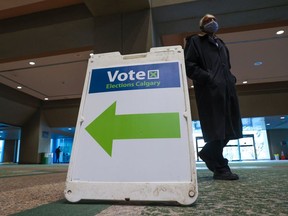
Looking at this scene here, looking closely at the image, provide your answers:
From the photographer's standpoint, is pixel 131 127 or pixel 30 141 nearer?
pixel 131 127

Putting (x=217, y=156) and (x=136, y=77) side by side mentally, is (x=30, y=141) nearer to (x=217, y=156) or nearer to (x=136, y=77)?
(x=217, y=156)

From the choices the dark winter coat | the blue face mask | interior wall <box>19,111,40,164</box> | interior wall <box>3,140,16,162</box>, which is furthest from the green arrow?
interior wall <box>3,140,16,162</box>

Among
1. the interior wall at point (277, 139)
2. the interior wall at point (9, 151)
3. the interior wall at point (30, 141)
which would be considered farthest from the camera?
the interior wall at point (9, 151)

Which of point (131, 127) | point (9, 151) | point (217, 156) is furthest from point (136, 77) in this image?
point (9, 151)

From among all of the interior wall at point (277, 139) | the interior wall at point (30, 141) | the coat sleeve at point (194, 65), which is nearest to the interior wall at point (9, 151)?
the interior wall at point (30, 141)

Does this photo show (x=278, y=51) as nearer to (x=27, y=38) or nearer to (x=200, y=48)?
(x=200, y=48)

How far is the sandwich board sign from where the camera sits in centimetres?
81

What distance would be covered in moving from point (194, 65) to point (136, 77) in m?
0.67

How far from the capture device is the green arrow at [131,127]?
0.89 meters

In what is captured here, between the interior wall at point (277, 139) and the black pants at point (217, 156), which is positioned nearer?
the black pants at point (217, 156)

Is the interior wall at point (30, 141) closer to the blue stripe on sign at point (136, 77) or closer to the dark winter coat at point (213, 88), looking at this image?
the dark winter coat at point (213, 88)

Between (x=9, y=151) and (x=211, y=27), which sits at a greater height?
(x=211, y=27)

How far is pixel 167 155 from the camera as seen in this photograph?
0.84 m

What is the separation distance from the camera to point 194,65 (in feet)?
5.09
